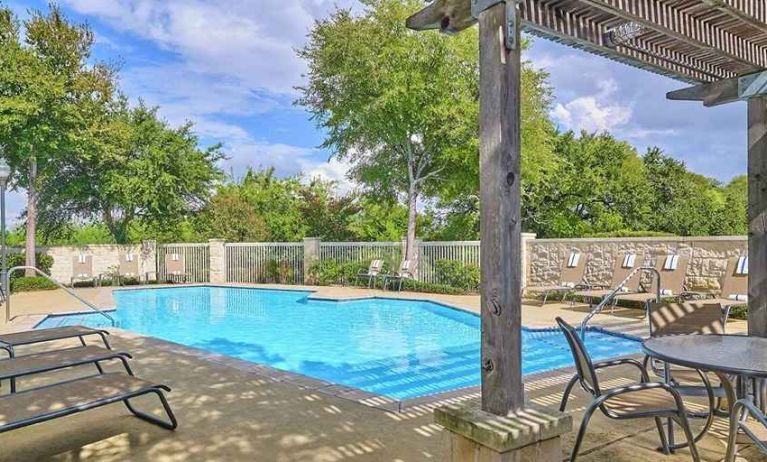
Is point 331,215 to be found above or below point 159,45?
below

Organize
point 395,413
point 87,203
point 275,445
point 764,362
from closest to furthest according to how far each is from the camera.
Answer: point 764,362 < point 275,445 < point 395,413 < point 87,203

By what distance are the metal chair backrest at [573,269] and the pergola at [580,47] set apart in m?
6.95

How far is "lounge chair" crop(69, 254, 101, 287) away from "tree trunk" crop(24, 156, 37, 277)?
40.7 inches

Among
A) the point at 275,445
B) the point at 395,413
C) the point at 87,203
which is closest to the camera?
the point at 275,445

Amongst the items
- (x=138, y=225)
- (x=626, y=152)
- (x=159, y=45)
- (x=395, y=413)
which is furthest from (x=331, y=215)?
(x=395, y=413)

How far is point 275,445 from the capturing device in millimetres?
3242

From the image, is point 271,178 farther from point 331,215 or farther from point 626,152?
point 626,152

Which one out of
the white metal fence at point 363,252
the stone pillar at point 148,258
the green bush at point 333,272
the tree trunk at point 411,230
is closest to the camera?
the tree trunk at point 411,230

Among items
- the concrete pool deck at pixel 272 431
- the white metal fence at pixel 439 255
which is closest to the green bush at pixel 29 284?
the white metal fence at pixel 439 255

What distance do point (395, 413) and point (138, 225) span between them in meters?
18.4

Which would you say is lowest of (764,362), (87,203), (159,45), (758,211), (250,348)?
(250,348)

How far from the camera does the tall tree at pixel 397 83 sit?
13.6 meters

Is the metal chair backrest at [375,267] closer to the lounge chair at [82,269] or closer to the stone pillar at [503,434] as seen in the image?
the lounge chair at [82,269]

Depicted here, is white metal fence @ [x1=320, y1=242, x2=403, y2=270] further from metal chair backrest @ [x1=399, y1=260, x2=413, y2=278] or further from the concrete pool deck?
the concrete pool deck
